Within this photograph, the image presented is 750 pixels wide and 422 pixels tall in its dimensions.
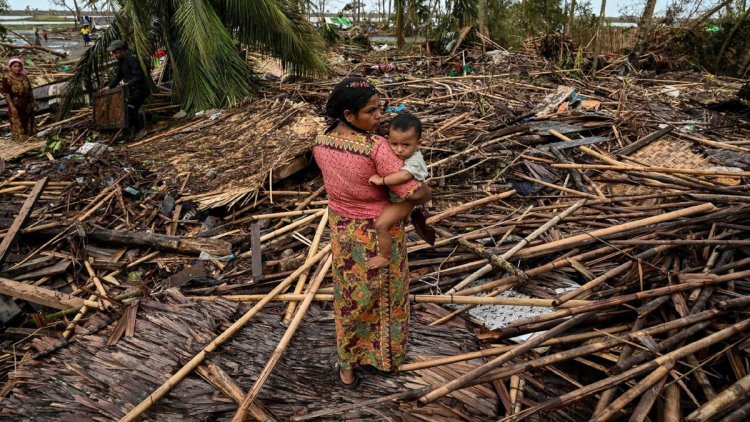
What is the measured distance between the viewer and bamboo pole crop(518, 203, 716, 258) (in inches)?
130

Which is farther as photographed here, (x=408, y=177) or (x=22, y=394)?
(x=22, y=394)

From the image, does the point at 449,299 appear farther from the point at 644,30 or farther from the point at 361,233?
the point at 644,30

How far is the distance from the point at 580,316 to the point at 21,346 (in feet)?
11.9

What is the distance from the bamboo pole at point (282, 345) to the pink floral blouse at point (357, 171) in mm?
863

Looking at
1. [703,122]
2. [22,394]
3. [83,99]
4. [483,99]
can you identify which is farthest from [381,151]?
[83,99]

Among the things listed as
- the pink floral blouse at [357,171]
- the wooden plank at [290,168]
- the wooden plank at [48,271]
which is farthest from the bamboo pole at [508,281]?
the wooden plank at [48,271]

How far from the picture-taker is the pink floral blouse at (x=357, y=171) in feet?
6.81

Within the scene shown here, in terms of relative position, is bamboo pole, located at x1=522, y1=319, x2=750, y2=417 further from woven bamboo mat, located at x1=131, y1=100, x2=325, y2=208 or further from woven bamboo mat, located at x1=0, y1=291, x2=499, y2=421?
woven bamboo mat, located at x1=131, y1=100, x2=325, y2=208

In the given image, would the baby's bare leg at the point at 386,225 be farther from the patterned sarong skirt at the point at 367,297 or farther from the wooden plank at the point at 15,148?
the wooden plank at the point at 15,148

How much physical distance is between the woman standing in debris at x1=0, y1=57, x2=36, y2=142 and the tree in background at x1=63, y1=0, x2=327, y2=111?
806mm

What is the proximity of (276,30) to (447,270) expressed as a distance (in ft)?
20.0

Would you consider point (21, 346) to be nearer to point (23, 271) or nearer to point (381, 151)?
point (23, 271)

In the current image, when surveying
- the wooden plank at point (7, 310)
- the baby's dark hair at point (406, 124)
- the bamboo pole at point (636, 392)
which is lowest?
the wooden plank at point (7, 310)

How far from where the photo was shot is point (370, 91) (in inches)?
81.0
